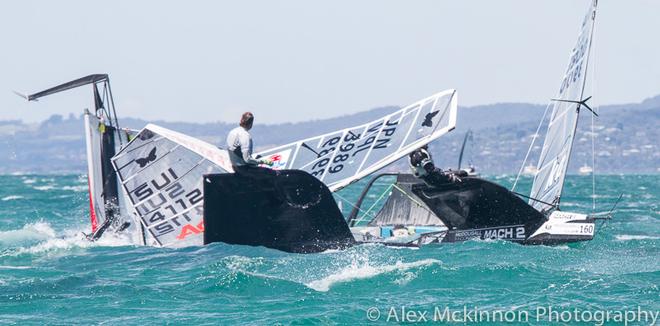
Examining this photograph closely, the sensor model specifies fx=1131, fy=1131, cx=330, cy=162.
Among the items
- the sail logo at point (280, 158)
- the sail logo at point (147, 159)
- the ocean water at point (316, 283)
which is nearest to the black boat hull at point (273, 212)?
the ocean water at point (316, 283)

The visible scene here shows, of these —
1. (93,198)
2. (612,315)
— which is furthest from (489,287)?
(93,198)

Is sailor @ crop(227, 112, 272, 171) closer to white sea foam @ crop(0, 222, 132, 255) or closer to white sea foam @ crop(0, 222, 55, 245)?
white sea foam @ crop(0, 222, 132, 255)

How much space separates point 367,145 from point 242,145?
17.0ft

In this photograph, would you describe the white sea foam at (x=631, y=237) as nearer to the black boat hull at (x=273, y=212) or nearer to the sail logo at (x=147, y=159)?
the black boat hull at (x=273, y=212)

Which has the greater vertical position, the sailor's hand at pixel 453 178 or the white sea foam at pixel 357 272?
the sailor's hand at pixel 453 178

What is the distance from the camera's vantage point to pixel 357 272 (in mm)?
14086

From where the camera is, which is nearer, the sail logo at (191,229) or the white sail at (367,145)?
the sail logo at (191,229)

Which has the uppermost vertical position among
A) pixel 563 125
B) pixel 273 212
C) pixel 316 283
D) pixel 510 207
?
pixel 563 125

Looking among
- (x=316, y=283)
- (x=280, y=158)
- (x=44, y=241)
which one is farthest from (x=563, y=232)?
(x=44, y=241)

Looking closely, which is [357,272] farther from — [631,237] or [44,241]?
[631,237]

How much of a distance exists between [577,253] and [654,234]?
5187 millimetres

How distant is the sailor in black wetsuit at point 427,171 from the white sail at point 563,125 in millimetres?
3210

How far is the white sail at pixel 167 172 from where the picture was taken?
16125 millimetres

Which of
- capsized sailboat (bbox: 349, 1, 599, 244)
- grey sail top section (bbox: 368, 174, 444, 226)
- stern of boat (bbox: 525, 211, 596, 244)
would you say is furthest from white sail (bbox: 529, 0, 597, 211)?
grey sail top section (bbox: 368, 174, 444, 226)
